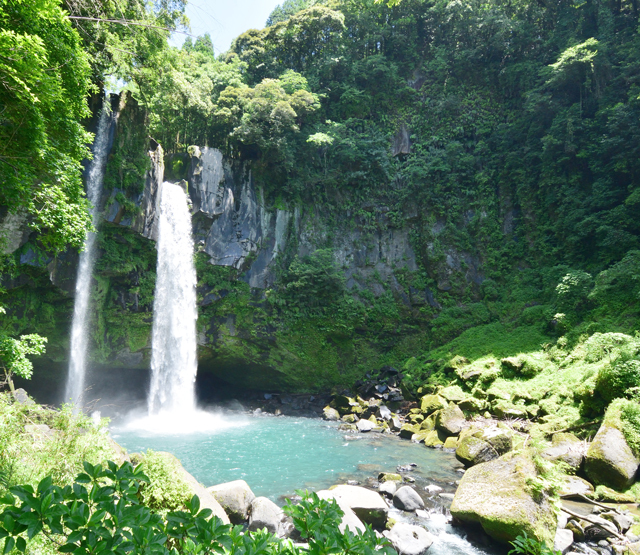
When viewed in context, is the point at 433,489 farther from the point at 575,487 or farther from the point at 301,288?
the point at 301,288

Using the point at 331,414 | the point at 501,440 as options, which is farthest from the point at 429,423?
the point at 331,414

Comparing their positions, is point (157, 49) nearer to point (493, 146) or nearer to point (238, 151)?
point (238, 151)

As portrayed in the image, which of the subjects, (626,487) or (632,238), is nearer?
(626,487)

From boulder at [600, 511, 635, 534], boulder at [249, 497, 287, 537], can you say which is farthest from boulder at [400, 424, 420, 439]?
boulder at [249, 497, 287, 537]

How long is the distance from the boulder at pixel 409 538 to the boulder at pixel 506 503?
75 centimetres

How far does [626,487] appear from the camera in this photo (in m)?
7.27

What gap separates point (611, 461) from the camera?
7.39m

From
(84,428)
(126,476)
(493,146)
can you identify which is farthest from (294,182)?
(126,476)

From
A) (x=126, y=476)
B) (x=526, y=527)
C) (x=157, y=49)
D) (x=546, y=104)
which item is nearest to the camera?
(x=126, y=476)

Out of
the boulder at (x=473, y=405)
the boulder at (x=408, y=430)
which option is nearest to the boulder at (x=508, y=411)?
the boulder at (x=473, y=405)

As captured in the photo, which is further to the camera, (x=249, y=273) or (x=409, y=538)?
(x=249, y=273)

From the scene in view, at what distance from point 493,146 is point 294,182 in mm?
11344

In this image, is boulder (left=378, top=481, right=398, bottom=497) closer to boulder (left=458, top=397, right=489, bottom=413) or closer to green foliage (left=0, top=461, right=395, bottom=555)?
boulder (left=458, top=397, right=489, bottom=413)

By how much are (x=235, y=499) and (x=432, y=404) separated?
8.90 m
